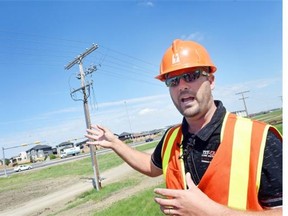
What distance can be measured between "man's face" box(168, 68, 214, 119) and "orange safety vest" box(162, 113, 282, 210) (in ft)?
0.75

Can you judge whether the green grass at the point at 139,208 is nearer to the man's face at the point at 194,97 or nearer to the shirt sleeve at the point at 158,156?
the shirt sleeve at the point at 158,156

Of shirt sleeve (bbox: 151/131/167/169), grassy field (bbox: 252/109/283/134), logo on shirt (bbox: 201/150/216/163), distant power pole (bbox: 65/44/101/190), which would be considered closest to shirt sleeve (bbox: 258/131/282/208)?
logo on shirt (bbox: 201/150/216/163)

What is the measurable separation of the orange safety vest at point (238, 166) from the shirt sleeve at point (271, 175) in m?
0.03

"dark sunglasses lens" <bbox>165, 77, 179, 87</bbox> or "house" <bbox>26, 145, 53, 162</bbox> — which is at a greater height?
"dark sunglasses lens" <bbox>165, 77, 179, 87</bbox>

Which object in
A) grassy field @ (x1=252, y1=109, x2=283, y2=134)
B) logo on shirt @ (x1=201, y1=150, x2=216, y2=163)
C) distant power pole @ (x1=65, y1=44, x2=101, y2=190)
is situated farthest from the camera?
grassy field @ (x1=252, y1=109, x2=283, y2=134)

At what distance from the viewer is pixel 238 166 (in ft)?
6.15

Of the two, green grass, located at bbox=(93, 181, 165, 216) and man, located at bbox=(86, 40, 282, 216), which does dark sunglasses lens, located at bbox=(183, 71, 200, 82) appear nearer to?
man, located at bbox=(86, 40, 282, 216)

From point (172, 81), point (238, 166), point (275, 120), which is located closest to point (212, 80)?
point (172, 81)

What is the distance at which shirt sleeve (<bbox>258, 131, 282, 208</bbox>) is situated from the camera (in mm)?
1755

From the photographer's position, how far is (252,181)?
71.8 inches

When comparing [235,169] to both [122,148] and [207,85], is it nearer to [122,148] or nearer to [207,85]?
[207,85]

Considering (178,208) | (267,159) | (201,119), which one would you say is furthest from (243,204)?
(201,119)

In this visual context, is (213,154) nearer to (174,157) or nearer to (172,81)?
(174,157)

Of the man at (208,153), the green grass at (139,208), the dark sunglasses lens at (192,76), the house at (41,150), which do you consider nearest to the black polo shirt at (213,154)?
the man at (208,153)
